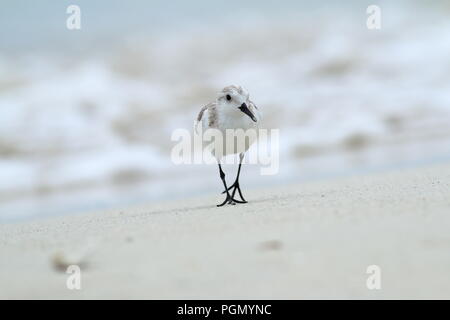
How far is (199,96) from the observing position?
12875mm

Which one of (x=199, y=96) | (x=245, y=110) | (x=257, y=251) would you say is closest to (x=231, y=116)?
(x=245, y=110)

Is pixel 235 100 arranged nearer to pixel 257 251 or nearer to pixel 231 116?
pixel 231 116

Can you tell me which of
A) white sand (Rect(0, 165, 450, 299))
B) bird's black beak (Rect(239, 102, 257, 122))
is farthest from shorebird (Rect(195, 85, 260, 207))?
white sand (Rect(0, 165, 450, 299))

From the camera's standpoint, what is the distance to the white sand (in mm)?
2930

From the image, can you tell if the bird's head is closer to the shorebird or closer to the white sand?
the shorebird

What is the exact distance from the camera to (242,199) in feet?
19.8

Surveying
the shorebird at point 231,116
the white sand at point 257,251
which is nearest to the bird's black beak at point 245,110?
the shorebird at point 231,116

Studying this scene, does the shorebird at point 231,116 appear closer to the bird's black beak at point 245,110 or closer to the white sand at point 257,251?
the bird's black beak at point 245,110

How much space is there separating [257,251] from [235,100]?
2.49 meters

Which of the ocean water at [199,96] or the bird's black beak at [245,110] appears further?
the ocean water at [199,96]

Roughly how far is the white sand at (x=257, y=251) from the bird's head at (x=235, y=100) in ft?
2.74

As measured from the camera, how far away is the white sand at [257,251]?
9.61ft

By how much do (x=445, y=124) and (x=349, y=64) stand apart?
10.9 feet
